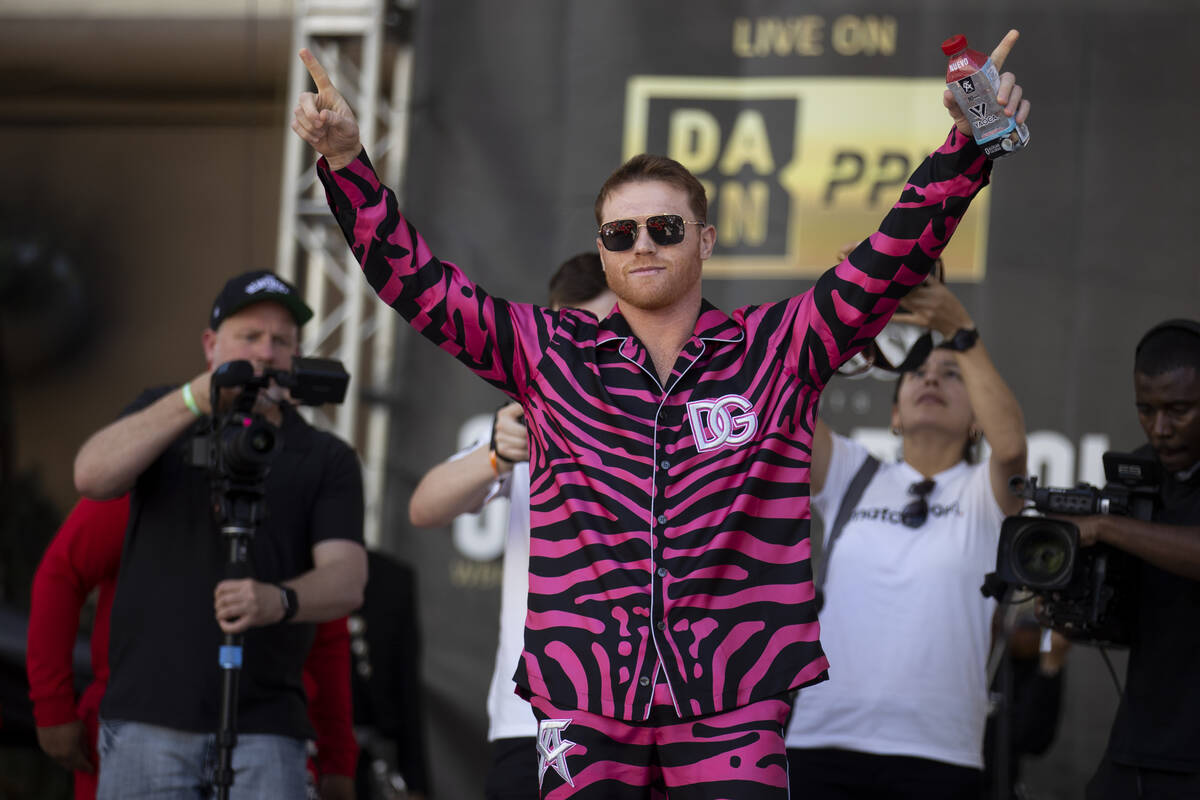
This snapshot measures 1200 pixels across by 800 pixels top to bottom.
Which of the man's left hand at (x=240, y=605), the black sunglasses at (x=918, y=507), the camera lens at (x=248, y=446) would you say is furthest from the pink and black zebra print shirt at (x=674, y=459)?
the black sunglasses at (x=918, y=507)

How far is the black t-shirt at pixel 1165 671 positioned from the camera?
9.41ft

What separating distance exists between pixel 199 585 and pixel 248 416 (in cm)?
42

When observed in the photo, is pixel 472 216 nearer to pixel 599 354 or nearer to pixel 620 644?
pixel 599 354

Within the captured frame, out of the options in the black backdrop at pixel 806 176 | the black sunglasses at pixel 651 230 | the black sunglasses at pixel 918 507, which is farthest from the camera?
the black backdrop at pixel 806 176

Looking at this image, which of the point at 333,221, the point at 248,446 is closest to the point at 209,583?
the point at 248,446

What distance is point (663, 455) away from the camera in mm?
2209

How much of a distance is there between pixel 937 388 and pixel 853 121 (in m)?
1.84

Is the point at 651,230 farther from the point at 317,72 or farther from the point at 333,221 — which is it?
the point at 333,221

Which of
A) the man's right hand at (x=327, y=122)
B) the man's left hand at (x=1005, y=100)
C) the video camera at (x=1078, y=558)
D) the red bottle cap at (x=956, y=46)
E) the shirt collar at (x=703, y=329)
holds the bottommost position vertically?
the video camera at (x=1078, y=558)

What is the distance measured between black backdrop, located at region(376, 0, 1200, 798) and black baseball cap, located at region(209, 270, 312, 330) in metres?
1.90

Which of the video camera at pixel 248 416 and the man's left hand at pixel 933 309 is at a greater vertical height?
the man's left hand at pixel 933 309

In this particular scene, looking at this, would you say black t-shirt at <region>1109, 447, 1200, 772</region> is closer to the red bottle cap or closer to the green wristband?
the red bottle cap

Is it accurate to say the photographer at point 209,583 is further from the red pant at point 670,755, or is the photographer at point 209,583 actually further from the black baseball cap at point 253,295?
the red pant at point 670,755

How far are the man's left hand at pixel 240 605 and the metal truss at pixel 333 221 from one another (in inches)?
89.5
